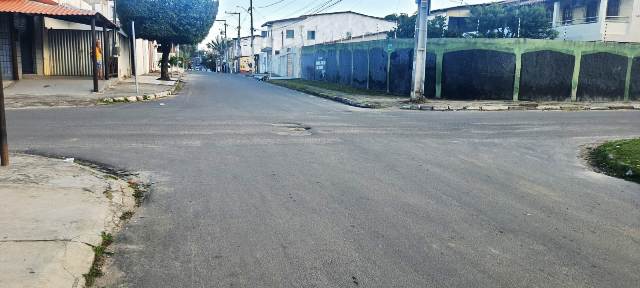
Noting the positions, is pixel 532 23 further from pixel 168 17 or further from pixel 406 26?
pixel 168 17

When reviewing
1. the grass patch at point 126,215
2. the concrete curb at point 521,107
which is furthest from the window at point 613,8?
the grass patch at point 126,215

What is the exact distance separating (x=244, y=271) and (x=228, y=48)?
11159 cm

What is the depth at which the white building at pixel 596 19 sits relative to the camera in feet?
111

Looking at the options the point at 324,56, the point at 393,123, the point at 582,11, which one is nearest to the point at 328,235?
the point at 393,123

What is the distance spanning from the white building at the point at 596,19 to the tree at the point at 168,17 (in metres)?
20.0

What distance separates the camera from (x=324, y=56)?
37.9m

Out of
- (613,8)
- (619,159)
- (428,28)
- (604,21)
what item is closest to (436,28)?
(428,28)

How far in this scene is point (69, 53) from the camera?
26453 mm

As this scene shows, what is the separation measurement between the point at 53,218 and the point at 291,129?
24.0 feet

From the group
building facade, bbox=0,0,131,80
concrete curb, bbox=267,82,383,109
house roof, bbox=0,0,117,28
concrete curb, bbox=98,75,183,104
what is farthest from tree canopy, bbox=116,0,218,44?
concrete curb, bbox=98,75,183,104

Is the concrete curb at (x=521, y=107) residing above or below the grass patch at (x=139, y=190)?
above

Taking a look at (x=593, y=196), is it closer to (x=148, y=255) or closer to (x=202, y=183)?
(x=202, y=183)

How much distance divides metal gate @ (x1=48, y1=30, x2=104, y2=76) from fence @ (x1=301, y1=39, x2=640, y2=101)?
48.9 ft

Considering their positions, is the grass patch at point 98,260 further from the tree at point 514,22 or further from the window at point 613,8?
the window at point 613,8
